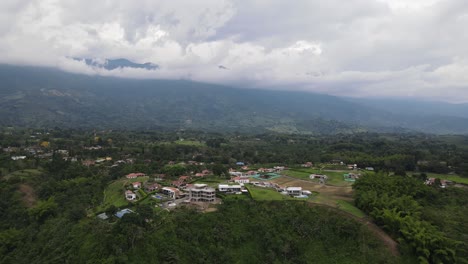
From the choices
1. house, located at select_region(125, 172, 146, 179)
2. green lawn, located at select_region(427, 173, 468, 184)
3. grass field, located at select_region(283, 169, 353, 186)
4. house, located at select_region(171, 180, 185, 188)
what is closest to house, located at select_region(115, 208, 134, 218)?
house, located at select_region(171, 180, 185, 188)

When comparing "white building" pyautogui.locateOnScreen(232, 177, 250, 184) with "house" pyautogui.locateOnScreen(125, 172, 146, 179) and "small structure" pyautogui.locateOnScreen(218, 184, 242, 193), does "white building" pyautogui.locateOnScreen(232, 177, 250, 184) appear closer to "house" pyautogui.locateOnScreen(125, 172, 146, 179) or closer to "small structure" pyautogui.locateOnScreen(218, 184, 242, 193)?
"small structure" pyautogui.locateOnScreen(218, 184, 242, 193)

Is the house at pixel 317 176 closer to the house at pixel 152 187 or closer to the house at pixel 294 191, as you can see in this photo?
the house at pixel 294 191

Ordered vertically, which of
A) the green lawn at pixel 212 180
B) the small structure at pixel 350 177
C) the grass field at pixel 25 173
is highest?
the small structure at pixel 350 177

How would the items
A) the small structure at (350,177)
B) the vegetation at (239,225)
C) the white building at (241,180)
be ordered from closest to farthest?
the vegetation at (239,225) < the white building at (241,180) < the small structure at (350,177)

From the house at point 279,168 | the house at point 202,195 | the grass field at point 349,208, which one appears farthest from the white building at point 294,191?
the house at point 279,168

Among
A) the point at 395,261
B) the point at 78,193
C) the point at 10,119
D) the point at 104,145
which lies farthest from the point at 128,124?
the point at 395,261

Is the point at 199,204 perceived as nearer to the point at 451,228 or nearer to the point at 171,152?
the point at 451,228
